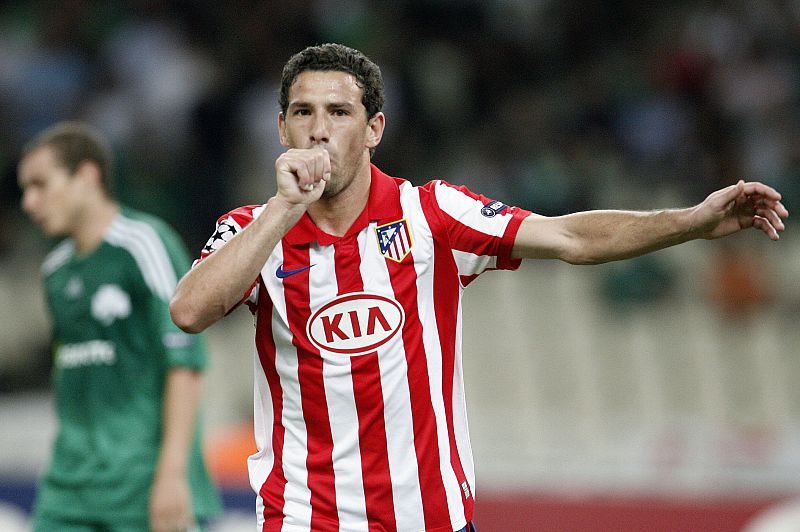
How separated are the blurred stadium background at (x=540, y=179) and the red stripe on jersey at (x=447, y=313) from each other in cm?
363

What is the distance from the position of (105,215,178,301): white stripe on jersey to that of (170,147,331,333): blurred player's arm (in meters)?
1.77

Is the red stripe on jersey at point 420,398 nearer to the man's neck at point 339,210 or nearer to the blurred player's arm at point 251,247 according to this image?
the man's neck at point 339,210

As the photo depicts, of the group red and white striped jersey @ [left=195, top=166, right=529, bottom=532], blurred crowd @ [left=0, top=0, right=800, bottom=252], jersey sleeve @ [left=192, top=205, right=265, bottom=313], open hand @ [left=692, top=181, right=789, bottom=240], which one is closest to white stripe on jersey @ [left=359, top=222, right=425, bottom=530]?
red and white striped jersey @ [left=195, top=166, right=529, bottom=532]

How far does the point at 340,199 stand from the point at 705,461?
5.26m

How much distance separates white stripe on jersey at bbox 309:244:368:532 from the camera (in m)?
3.58

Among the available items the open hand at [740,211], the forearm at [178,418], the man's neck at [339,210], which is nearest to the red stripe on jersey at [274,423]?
the man's neck at [339,210]

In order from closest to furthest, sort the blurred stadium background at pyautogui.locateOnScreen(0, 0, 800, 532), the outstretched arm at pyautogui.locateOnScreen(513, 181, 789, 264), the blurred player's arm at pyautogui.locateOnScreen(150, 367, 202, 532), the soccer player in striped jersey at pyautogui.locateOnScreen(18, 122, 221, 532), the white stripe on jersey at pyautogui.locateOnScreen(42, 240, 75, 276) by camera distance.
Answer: the outstretched arm at pyautogui.locateOnScreen(513, 181, 789, 264) → the blurred player's arm at pyautogui.locateOnScreen(150, 367, 202, 532) → the soccer player in striped jersey at pyautogui.locateOnScreen(18, 122, 221, 532) → the white stripe on jersey at pyautogui.locateOnScreen(42, 240, 75, 276) → the blurred stadium background at pyautogui.locateOnScreen(0, 0, 800, 532)

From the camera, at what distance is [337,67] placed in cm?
359

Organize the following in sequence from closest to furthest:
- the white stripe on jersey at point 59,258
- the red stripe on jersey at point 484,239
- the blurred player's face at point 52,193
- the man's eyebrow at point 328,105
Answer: the man's eyebrow at point 328,105 → the red stripe on jersey at point 484,239 → the blurred player's face at point 52,193 → the white stripe on jersey at point 59,258

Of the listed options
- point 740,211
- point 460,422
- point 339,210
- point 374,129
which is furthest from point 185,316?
point 740,211

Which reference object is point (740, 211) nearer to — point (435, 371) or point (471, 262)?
point (471, 262)

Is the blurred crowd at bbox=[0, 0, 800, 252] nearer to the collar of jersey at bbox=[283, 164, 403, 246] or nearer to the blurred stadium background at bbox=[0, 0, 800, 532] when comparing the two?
the blurred stadium background at bbox=[0, 0, 800, 532]

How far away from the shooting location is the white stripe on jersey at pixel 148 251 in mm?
5121

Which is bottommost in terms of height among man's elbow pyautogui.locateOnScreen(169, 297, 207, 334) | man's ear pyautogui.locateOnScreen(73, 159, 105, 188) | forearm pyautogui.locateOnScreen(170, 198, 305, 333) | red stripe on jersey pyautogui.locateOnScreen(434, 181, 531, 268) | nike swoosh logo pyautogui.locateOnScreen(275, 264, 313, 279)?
man's elbow pyautogui.locateOnScreen(169, 297, 207, 334)
